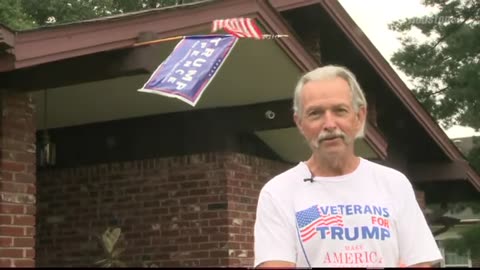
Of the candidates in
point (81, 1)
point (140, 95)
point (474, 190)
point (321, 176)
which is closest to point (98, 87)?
point (140, 95)

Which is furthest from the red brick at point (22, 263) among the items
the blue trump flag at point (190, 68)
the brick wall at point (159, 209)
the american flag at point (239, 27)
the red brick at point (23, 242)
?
the american flag at point (239, 27)

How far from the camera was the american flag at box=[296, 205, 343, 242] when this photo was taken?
7.87ft

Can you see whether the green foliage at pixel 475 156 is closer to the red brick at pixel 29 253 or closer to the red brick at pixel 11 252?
the red brick at pixel 29 253

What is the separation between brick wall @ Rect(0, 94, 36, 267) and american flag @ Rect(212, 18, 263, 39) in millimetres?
1590

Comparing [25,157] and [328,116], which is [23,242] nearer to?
[25,157]

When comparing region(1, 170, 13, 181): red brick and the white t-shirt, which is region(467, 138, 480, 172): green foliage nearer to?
region(1, 170, 13, 181): red brick

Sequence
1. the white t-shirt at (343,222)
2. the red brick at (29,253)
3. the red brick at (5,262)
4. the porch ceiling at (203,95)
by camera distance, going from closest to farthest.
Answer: the white t-shirt at (343,222)
the red brick at (5,262)
the red brick at (29,253)
the porch ceiling at (203,95)

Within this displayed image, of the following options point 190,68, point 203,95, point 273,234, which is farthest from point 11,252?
point 273,234

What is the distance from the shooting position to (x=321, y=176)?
2.52m

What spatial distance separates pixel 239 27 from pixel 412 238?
4.13 m

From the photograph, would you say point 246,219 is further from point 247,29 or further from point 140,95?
point 247,29

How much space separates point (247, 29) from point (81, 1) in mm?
23380

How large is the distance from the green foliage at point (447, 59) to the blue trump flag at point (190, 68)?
1494cm

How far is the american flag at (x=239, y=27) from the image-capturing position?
628cm
